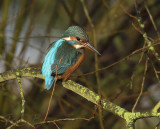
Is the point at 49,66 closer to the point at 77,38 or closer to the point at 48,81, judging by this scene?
→ the point at 48,81

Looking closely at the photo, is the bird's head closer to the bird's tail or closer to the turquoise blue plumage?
the turquoise blue plumage

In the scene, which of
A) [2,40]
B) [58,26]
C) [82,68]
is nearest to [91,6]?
[82,68]

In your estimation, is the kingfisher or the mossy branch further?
the kingfisher

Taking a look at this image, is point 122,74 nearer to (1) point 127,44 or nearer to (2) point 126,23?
(1) point 127,44

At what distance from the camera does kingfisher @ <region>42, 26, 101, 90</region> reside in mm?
2322

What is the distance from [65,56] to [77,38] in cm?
22

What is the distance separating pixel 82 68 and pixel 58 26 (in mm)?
2345

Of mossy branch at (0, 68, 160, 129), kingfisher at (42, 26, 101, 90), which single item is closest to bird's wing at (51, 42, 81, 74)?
kingfisher at (42, 26, 101, 90)

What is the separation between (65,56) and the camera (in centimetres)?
243

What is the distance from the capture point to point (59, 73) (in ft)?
7.87

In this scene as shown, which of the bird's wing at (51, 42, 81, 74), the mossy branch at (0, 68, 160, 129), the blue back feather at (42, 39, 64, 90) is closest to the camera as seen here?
the mossy branch at (0, 68, 160, 129)

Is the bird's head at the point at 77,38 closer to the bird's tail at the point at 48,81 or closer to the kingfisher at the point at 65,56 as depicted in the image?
the kingfisher at the point at 65,56

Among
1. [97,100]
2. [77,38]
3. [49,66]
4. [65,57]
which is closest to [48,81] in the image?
[49,66]

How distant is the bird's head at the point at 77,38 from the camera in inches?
98.5
